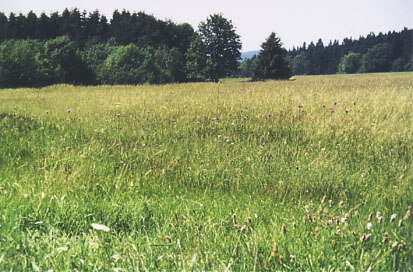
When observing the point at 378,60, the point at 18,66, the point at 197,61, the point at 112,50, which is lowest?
the point at 18,66

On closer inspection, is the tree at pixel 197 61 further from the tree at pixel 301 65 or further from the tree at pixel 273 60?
the tree at pixel 301 65

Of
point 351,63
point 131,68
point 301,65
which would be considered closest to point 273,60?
point 131,68

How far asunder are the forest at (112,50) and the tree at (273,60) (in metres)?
0.24

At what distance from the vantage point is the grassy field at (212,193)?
176cm

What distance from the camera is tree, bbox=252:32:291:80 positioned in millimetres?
46094

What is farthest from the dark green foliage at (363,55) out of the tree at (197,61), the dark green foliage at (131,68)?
the dark green foliage at (131,68)

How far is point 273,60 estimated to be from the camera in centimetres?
4588

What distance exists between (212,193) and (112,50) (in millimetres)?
39798

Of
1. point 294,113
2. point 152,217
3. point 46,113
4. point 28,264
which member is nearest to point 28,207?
point 28,264

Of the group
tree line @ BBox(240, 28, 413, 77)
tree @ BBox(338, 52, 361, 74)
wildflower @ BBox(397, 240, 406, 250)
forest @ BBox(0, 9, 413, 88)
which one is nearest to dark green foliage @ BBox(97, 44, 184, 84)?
forest @ BBox(0, 9, 413, 88)

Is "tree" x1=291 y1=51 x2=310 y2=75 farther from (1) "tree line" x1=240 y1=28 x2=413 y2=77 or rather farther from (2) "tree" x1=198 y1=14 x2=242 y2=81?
(2) "tree" x1=198 y1=14 x2=242 y2=81

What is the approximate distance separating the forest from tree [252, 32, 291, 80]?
24 centimetres

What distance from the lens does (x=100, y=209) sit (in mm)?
2410

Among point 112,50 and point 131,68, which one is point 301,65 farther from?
point 131,68
